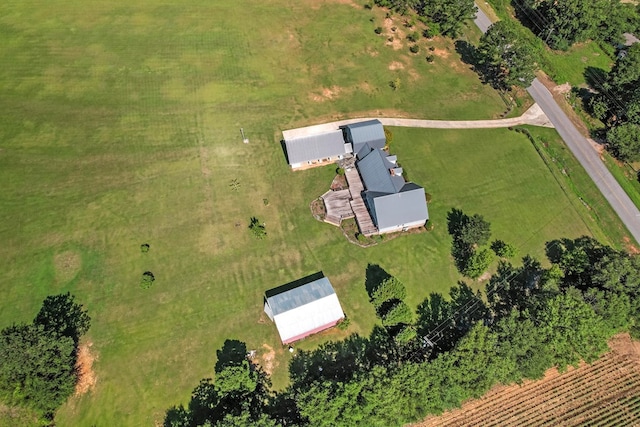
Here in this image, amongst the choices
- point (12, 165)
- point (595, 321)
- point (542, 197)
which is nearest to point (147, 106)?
point (12, 165)

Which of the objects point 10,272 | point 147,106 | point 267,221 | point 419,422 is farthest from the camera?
point 147,106

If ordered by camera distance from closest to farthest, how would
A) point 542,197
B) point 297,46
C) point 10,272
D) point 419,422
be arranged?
point 419,422 → point 10,272 → point 542,197 → point 297,46

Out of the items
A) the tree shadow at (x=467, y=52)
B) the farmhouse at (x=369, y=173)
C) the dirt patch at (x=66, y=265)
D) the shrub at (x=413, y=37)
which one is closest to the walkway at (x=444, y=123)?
the farmhouse at (x=369, y=173)

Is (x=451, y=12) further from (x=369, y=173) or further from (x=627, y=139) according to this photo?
(x=369, y=173)

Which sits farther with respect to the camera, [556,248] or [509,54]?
[509,54]

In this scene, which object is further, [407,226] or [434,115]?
[434,115]

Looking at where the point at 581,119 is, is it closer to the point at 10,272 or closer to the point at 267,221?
the point at 267,221

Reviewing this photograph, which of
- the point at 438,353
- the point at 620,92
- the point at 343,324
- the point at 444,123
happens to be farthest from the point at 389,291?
the point at 620,92
